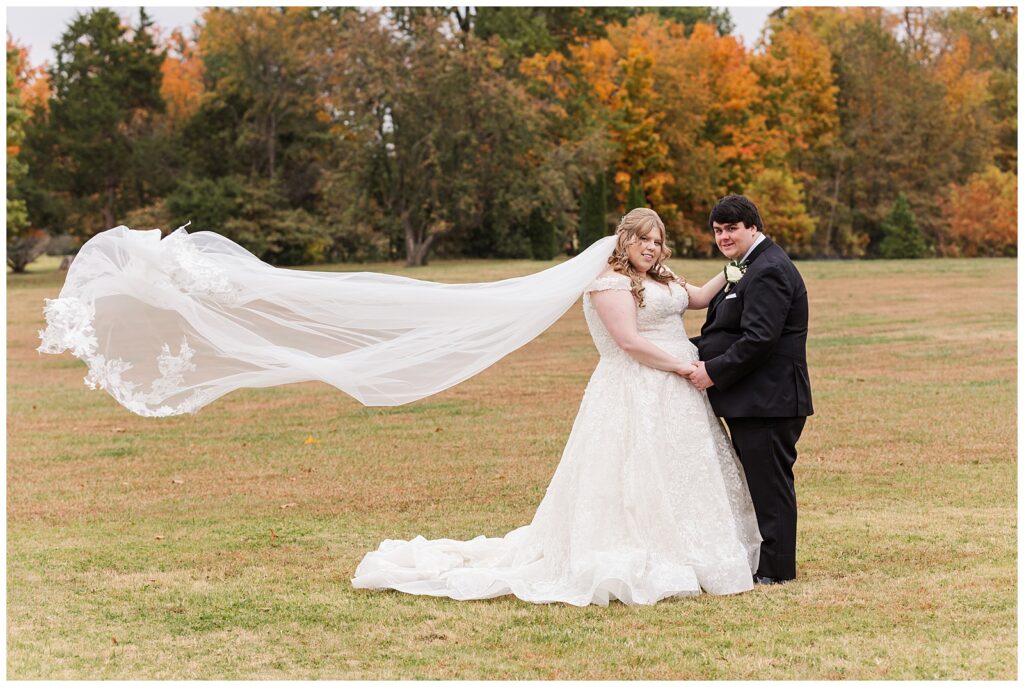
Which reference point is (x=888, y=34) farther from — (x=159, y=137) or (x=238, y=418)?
(x=238, y=418)

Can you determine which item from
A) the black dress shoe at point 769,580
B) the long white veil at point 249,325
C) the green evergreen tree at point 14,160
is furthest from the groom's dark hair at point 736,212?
the green evergreen tree at point 14,160

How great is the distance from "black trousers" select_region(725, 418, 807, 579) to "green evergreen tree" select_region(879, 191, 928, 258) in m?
46.6

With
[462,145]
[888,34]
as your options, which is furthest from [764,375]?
[888,34]

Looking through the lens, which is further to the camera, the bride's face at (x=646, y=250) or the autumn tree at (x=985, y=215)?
the autumn tree at (x=985, y=215)

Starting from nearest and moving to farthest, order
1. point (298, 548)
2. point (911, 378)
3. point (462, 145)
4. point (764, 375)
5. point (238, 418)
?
point (764, 375) < point (298, 548) < point (238, 418) < point (911, 378) < point (462, 145)

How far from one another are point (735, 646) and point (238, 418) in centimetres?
991

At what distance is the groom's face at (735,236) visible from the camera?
23.2 feet

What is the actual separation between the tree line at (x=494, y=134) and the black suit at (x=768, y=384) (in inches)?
1544

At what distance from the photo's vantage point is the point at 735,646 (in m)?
5.83

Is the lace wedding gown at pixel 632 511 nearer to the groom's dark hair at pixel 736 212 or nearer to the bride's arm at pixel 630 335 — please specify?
the bride's arm at pixel 630 335

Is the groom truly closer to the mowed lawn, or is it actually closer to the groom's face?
the groom's face

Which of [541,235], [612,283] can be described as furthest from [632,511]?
[541,235]

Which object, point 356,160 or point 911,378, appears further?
point 356,160

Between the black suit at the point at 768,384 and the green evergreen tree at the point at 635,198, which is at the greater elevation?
the green evergreen tree at the point at 635,198
